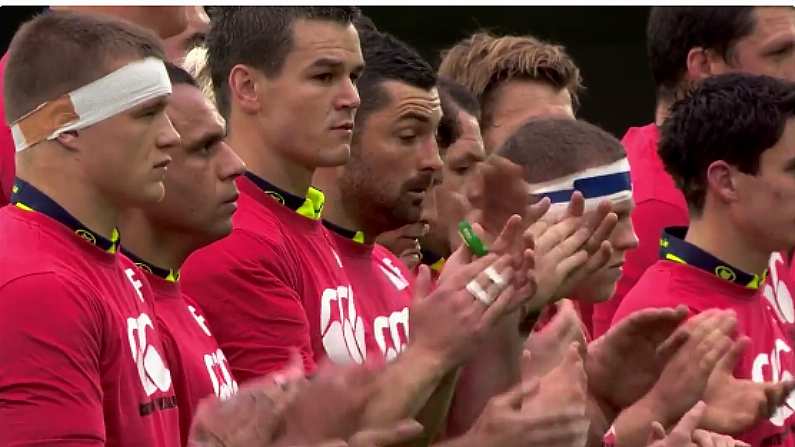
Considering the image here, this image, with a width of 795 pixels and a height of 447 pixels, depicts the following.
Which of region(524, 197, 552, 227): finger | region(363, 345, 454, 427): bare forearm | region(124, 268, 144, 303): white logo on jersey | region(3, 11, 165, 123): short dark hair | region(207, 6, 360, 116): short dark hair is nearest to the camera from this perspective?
region(363, 345, 454, 427): bare forearm

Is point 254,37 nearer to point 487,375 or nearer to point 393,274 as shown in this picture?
point 393,274

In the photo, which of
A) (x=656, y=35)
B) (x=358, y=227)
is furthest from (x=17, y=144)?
(x=656, y=35)

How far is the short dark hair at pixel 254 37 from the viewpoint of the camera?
15.1 ft

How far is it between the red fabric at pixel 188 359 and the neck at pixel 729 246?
163 centimetres

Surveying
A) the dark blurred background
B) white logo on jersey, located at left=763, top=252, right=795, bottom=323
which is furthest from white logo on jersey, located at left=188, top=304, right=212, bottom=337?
the dark blurred background

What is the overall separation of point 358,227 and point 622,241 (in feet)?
2.57

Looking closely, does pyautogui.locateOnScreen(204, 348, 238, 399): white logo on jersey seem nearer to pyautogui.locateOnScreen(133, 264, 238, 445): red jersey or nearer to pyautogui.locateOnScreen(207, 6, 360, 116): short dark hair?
pyautogui.locateOnScreen(133, 264, 238, 445): red jersey

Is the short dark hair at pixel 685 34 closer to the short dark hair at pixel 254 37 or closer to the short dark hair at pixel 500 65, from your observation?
the short dark hair at pixel 500 65

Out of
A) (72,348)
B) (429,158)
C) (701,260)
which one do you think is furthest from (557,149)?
(72,348)

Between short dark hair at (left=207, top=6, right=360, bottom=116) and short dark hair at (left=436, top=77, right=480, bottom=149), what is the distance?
87 cm

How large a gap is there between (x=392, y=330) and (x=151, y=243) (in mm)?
813

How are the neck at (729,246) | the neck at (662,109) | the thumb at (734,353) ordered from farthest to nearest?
1. the neck at (662,109)
2. the neck at (729,246)
3. the thumb at (734,353)

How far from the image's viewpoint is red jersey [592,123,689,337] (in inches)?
221

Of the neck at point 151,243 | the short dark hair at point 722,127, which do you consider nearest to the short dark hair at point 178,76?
the neck at point 151,243
